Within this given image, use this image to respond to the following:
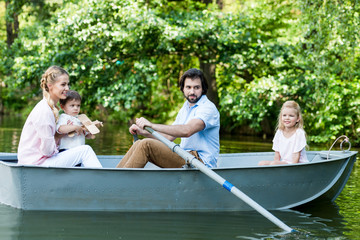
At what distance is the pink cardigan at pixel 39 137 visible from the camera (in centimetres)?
489

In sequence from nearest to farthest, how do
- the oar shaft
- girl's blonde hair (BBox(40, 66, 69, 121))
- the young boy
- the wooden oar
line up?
1. the wooden oar
2. the oar shaft
3. girl's blonde hair (BBox(40, 66, 69, 121))
4. the young boy

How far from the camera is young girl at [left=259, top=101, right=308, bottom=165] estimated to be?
18.3 feet

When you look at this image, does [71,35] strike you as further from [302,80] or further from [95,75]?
[302,80]

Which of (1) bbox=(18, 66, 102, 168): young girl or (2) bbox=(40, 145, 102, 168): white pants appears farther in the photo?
(2) bbox=(40, 145, 102, 168): white pants

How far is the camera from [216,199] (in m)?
5.25

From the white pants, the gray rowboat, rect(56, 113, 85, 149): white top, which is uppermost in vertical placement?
rect(56, 113, 85, 149): white top

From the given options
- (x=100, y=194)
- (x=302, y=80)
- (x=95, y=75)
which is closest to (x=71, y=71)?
(x=95, y=75)

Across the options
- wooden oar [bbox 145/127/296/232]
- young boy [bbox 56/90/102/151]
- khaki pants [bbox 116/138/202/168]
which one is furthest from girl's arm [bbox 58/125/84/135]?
wooden oar [bbox 145/127/296/232]

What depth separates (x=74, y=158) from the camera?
5129mm

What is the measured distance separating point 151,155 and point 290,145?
1.56 metres

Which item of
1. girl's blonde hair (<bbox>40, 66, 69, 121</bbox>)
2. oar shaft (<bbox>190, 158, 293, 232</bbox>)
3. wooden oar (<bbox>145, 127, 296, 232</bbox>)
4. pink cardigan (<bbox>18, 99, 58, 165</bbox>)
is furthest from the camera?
girl's blonde hair (<bbox>40, 66, 69, 121</bbox>)

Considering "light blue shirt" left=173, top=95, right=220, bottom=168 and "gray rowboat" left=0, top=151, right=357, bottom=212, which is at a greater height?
"light blue shirt" left=173, top=95, right=220, bottom=168

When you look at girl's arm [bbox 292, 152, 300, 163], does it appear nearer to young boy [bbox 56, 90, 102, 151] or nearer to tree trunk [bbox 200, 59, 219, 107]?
young boy [bbox 56, 90, 102, 151]

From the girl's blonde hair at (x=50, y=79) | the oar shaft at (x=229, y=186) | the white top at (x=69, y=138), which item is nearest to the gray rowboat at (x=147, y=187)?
the oar shaft at (x=229, y=186)
